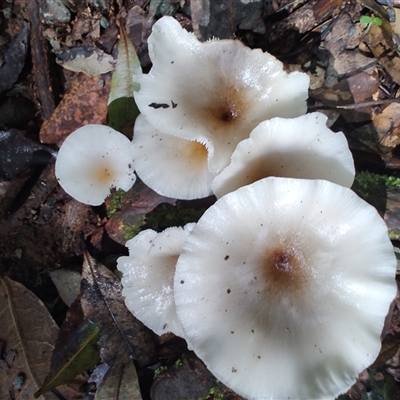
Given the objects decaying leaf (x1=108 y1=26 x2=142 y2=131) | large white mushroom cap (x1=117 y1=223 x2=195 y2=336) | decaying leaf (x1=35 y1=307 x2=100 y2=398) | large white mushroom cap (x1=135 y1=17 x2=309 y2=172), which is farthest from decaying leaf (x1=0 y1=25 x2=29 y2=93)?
decaying leaf (x1=35 y1=307 x2=100 y2=398)

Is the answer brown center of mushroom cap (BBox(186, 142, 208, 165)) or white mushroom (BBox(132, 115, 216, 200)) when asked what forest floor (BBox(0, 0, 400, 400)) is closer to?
white mushroom (BBox(132, 115, 216, 200))

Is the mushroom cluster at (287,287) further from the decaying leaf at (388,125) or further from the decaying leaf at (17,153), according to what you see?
the decaying leaf at (17,153)

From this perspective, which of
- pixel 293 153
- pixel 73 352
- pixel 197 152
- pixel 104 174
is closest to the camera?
pixel 293 153

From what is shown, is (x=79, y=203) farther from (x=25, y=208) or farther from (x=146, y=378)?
(x=146, y=378)

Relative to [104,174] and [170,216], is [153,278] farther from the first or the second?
[104,174]

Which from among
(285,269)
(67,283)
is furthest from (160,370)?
(285,269)

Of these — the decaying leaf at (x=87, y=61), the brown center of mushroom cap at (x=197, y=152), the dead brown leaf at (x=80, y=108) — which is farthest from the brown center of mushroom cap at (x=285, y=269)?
the decaying leaf at (x=87, y=61)
